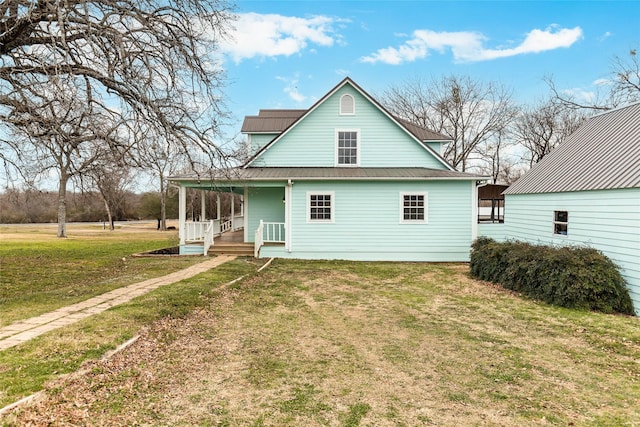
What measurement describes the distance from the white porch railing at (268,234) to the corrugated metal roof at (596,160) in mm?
9312

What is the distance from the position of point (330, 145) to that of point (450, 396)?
13.2 meters

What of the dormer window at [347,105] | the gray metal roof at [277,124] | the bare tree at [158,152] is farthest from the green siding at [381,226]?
the bare tree at [158,152]

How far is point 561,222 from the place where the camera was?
10.9 meters

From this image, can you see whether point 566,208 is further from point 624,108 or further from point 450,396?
point 450,396

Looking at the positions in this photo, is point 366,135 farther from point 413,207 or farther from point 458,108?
point 458,108

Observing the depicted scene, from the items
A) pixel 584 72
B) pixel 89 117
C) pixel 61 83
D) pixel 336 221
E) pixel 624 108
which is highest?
pixel 584 72

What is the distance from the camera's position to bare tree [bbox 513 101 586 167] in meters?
32.2

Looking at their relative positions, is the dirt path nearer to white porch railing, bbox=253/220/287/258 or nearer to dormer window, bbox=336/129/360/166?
white porch railing, bbox=253/220/287/258

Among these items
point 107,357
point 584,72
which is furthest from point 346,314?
point 584,72

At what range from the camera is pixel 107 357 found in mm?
4824

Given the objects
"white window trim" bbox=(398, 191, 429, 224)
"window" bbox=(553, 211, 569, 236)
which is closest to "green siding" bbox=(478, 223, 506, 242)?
"white window trim" bbox=(398, 191, 429, 224)

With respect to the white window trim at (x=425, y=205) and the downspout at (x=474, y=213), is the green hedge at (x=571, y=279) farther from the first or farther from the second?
the white window trim at (x=425, y=205)

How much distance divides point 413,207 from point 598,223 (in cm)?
668

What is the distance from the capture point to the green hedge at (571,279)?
8102 mm
